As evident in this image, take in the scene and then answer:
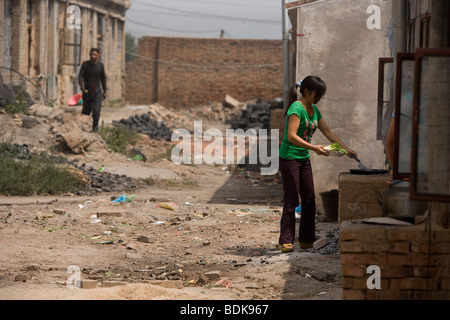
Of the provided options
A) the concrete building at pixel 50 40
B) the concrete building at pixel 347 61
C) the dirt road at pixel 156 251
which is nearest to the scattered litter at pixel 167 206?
the dirt road at pixel 156 251

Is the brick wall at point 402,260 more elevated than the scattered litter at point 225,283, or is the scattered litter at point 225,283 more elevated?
the brick wall at point 402,260

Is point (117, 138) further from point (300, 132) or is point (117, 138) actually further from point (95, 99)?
point (300, 132)

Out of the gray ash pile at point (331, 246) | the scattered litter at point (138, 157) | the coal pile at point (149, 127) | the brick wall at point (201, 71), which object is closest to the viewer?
the gray ash pile at point (331, 246)

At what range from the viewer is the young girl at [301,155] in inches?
281

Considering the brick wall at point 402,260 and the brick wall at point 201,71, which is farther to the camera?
the brick wall at point 201,71

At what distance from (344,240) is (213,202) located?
23.2 feet

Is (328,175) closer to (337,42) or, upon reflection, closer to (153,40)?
(337,42)

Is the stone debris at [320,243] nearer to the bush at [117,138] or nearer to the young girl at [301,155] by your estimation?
the young girl at [301,155]

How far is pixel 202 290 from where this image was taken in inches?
236

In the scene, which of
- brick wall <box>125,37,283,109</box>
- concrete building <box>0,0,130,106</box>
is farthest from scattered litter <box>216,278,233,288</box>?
brick wall <box>125,37,283,109</box>

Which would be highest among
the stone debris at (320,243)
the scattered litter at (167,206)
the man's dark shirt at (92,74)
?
the man's dark shirt at (92,74)

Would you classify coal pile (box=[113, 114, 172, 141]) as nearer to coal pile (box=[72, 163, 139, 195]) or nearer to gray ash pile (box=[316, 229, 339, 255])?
coal pile (box=[72, 163, 139, 195])

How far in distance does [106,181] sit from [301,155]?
610cm

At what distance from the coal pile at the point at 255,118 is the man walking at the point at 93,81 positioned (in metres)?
10.7
